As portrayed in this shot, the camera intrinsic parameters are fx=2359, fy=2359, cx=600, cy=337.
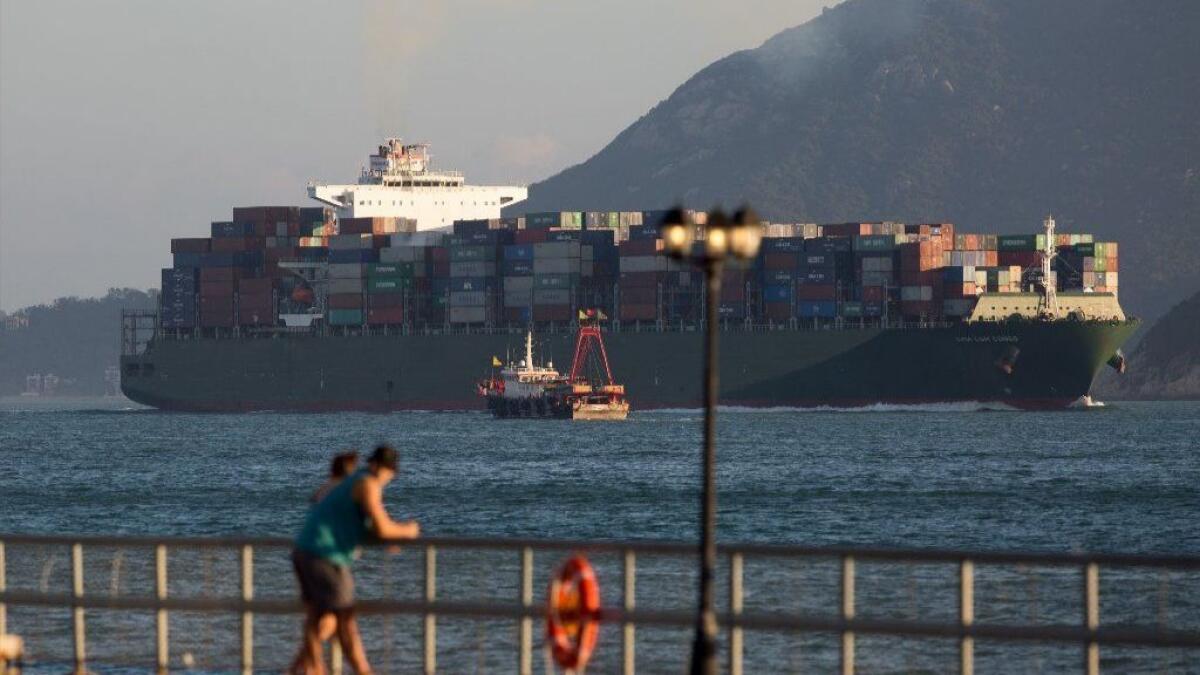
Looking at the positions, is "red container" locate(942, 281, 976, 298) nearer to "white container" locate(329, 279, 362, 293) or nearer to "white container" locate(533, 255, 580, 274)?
"white container" locate(533, 255, 580, 274)

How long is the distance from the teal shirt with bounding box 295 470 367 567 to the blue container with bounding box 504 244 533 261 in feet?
367

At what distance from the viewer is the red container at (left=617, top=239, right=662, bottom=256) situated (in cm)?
12262

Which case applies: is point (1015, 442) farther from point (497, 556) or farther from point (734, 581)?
point (734, 581)

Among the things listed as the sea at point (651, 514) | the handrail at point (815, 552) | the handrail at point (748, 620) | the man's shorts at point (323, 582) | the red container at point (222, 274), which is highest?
the red container at point (222, 274)

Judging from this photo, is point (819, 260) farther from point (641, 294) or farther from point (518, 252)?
point (518, 252)

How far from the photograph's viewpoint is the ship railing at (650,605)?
50.0 feet

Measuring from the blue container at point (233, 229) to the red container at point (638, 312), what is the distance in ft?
81.7

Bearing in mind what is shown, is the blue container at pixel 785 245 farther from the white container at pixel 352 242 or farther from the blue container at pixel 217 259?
the blue container at pixel 217 259

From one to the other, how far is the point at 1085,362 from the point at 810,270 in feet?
47.2

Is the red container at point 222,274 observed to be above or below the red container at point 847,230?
below

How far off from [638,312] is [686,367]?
4.02 m

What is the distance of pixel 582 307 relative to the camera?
12619 centimetres

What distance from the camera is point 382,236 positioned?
5256 inches

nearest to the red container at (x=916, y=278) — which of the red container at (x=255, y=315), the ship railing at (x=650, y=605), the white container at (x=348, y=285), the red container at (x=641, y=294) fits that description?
the red container at (x=641, y=294)
